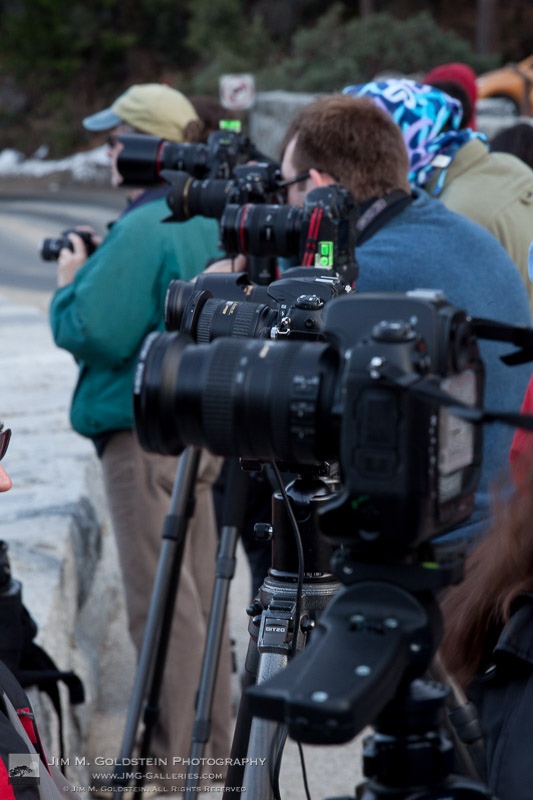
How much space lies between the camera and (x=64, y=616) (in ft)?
10.8

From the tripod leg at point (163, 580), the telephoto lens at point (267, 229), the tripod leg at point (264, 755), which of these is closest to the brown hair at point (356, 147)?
the telephoto lens at point (267, 229)

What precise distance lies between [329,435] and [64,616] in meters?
2.42

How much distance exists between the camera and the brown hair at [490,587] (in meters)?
1.26

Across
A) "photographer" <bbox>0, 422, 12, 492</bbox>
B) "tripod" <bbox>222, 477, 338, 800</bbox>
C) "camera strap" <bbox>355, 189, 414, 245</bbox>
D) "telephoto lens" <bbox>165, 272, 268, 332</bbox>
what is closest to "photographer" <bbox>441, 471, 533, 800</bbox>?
"tripod" <bbox>222, 477, 338, 800</bbox>

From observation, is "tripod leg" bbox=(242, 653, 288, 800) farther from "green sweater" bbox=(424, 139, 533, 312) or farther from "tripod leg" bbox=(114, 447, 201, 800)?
"green sweater" bbox=(424, 139, 533, 312)

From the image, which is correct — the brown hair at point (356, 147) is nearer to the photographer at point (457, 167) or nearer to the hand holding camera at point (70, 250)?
the photographer at point (457, 167)

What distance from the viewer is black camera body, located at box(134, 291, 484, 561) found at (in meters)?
0.99

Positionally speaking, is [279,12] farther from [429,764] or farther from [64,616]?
[429,764]

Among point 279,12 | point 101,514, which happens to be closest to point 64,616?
point 101,514

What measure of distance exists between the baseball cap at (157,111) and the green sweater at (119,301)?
1.39 ft

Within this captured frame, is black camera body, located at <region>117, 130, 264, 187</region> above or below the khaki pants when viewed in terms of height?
above

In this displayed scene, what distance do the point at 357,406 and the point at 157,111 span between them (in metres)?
2.71

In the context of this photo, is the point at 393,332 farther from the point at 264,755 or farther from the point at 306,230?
the point at 306,230

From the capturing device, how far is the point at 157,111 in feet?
11.5
